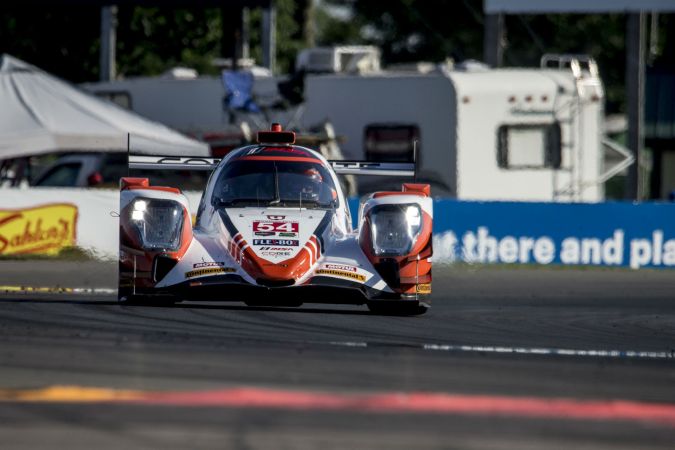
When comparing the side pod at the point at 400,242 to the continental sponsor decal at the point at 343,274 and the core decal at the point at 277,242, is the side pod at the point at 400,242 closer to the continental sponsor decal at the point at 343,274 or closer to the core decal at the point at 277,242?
the continental sponsor decal at the point at 343,274

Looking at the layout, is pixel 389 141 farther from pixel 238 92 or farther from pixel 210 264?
pixel 210 264

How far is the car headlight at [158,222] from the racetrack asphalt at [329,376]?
643 mm

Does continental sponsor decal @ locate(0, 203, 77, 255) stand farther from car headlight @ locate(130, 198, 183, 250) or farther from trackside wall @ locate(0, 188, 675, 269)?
car headlight @ locate(130, 198, 183, 250)

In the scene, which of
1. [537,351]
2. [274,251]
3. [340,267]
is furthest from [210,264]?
[537,351]

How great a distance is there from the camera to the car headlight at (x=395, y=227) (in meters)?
13.5

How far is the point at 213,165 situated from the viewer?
15320 mm

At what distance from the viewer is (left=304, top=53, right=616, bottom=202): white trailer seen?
85.1 ft

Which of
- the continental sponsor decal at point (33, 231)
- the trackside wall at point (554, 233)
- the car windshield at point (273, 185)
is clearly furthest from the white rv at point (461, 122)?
the car windshield at point (273, 185)

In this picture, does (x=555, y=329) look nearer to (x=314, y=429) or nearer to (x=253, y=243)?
(x=253, y=243)

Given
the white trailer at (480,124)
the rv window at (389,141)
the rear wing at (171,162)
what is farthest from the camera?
the rv window at (389,141)

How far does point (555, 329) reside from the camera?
45.6 feet

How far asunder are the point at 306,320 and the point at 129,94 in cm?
1645

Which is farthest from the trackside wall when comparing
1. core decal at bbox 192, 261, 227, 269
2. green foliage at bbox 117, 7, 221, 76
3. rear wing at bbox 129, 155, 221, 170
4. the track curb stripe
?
green foliage at bbox 117, 7, 221, 76

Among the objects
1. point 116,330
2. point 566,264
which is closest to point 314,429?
point 116,330
